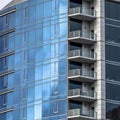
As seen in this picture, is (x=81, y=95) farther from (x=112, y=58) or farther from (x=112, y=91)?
(x=112, y=58)

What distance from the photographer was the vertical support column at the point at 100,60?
90.0 meters

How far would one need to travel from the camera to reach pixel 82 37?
303 feet

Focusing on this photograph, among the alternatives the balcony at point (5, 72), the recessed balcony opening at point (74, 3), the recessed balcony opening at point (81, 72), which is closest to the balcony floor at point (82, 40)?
the recessed balcony opening at point (81, 72)

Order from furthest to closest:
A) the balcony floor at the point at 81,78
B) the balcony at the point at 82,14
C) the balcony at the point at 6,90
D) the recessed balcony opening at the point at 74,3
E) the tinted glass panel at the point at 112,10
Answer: the balcony at the point at 6,90 → the recessed balcony opening at the point at 74,3 → the tinted glass panel at the point at 112,10 → the balcony at the point at 82,14 → the balcony floor at the point at 81,78

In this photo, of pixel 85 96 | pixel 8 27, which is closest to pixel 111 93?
pixel 85 96

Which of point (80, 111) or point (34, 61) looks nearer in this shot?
point (80, 111)

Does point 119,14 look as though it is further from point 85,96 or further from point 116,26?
point 85,96

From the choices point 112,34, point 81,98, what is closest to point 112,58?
point 112,34

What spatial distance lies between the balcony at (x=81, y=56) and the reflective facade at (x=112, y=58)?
1842mm

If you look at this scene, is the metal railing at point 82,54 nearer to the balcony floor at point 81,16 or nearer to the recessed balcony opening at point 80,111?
the balcony floor at point 81,16

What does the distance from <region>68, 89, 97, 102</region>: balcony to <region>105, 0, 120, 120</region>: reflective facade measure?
6.23 feet

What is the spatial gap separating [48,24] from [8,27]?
8117 mm

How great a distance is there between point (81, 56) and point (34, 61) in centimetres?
732

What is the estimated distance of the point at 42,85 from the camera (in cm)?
9356
